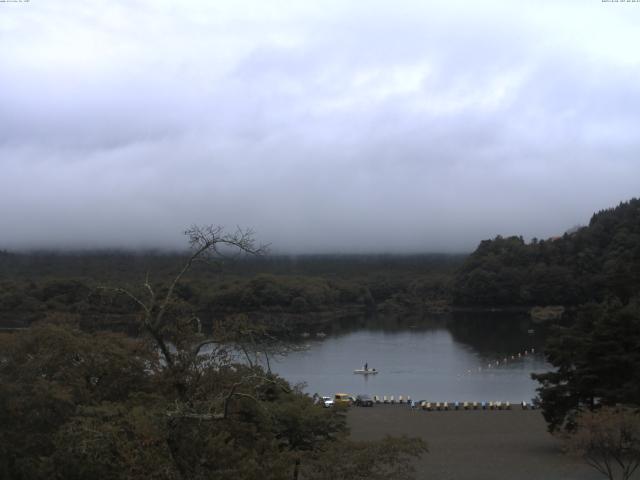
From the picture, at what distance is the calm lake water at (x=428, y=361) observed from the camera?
34.6 meters

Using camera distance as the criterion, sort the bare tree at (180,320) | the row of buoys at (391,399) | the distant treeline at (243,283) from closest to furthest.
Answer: the bare tree at (180,320)
the row of buoys at (391,399)
the distant treeline at (243,283)

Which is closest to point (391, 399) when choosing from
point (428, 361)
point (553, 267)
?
point (428, 361)

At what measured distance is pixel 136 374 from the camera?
11.2 m

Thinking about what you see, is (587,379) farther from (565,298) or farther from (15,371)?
(565,298)

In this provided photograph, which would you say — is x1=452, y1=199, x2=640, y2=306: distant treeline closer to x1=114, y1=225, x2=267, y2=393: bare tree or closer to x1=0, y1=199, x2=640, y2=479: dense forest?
x1=0, y1=199, x2=640, y2=479: dense forest

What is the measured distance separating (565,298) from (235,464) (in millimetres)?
73227

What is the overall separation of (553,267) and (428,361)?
39191 millimetres

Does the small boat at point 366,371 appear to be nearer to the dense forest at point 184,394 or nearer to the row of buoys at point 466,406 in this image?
the row of buoys at point 466,406

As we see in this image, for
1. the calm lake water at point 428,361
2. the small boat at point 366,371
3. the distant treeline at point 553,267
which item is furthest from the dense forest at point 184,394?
the distant treeline at point 553,267

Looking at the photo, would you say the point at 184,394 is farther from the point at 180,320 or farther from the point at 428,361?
the point at 428,361

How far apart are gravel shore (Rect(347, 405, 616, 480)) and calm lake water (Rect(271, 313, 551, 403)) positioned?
4.66 m

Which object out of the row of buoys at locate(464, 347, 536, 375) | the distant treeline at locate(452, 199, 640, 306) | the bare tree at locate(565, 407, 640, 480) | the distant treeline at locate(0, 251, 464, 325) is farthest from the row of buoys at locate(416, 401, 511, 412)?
the distant treeline at locate(452, 199, 640, 306)

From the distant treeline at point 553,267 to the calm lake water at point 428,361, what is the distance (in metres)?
10.9

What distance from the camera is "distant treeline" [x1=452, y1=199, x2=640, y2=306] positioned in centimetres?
7562
